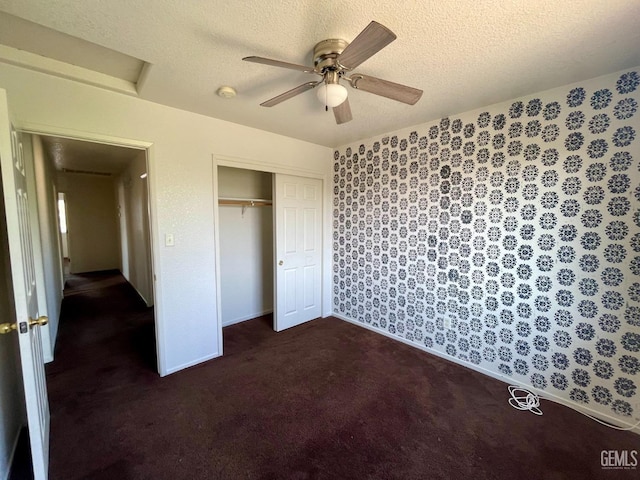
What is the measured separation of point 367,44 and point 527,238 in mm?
2057

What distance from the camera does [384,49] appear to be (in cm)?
157

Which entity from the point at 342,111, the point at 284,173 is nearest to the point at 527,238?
the point at 342,111

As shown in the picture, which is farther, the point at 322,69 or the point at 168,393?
the point at 168,393

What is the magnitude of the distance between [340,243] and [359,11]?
9.32 ft

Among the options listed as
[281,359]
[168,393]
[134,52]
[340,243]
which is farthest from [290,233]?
[134,52]

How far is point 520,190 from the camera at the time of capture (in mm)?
2246

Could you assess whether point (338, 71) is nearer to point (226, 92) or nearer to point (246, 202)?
point (226, 92)

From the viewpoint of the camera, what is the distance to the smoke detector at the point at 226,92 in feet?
6.61

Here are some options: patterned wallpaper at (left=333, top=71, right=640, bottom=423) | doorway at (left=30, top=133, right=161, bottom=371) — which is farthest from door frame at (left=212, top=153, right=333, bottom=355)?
doorway at (left=30, top=133, right=161, bottom=371)

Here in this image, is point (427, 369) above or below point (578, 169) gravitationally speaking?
below

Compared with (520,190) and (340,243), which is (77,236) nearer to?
(340,243)

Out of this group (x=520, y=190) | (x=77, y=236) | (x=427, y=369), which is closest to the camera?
(x=520, y=190)

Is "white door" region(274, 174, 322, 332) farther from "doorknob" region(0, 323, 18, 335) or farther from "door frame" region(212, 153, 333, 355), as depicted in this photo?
"doorknob" region(0, 323, 18, 335)

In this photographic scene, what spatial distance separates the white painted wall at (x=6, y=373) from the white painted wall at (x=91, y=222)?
663 cm
